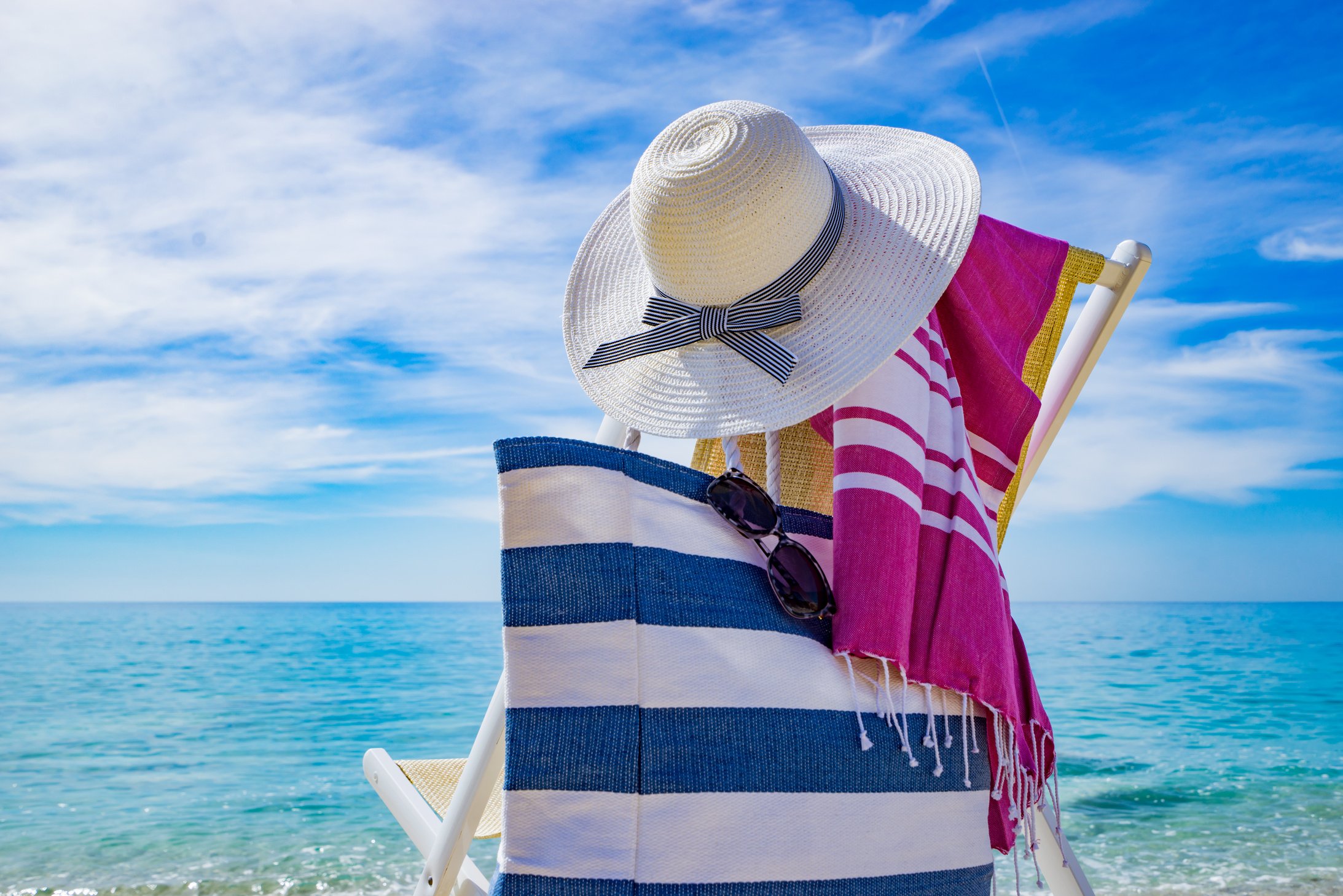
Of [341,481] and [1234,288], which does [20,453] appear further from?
[1234,288]

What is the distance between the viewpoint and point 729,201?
1060 mm

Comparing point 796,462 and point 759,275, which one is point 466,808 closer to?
point 796,462

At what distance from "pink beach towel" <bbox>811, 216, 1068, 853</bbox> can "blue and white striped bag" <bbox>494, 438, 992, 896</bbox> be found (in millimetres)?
75

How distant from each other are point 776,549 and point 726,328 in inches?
11.7

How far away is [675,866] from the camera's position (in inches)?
32.4

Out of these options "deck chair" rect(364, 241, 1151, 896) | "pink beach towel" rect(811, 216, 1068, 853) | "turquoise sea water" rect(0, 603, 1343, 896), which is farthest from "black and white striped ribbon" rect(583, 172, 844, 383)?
"turquoise sea water" rect(0, 603, 1343, 896)

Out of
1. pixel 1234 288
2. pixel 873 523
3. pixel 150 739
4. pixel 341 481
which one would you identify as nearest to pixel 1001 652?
pixel 873 523

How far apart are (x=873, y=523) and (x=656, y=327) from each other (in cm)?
38

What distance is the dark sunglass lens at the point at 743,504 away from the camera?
976 millimetres

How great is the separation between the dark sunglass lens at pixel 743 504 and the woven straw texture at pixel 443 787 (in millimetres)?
609

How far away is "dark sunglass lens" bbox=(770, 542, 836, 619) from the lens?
0.95 meters

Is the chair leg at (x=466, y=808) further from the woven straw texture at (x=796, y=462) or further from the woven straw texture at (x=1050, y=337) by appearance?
the woven straw texture at (x=1050, y=337)

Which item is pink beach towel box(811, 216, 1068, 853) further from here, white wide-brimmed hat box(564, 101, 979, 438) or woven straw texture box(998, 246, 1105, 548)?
woven straw texture box(998, 246, 1105, 548)

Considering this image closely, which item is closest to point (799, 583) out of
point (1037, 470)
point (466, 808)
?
point (466, 808)
